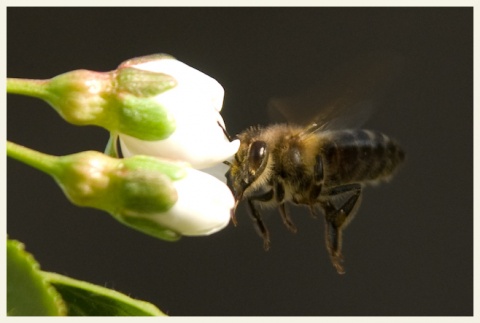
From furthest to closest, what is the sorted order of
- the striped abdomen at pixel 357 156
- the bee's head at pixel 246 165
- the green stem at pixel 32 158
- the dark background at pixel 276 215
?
the dark background at pixel 276 215 < the striped abdomen at pixel 357 156 < the bee's head at pixel 246 165 < the green stem at pixel 32 158

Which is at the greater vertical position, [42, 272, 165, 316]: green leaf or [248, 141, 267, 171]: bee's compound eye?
[248, 141, 267, 171]: bee's compound eye

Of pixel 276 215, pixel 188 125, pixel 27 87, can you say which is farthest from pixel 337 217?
pixel 276 215

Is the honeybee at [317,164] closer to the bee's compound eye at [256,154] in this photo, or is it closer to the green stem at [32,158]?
the bee's compound eye at [256,154]

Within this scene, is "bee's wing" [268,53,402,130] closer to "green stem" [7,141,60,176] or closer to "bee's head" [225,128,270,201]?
"bee's head" [225,128,270,201]

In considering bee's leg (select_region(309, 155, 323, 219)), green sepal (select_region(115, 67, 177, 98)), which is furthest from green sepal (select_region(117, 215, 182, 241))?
bee's leg (select_region(309, 155, 323, 219))

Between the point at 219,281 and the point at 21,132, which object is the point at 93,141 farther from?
the point at 219,281

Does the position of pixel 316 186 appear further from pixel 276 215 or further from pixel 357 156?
pixel 276 215

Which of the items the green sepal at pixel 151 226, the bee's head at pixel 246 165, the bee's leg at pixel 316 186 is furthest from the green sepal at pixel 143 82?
the bee's leg at pixel 316 186

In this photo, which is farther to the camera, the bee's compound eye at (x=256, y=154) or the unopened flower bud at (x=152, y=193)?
the bee's compound eye at (x=256, y=154)
